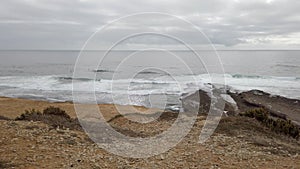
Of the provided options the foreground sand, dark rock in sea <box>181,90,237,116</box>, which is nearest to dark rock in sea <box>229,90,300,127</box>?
dark rock in sea <box>181,90,237,116</box>

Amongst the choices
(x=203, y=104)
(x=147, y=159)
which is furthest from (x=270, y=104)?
(x=147, y=159)

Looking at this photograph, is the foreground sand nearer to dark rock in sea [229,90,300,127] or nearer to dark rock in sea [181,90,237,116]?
dark rock in sea [181,90,237,116]

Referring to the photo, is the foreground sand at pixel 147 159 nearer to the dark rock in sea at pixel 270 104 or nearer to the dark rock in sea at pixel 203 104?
the dark rock in sea at pixel 203 104

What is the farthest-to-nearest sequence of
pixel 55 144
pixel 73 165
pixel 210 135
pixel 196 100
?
pixel 196 100, pixel 210 135, pixel 55 144, pixel 73 165

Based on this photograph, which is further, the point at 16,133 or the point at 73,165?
the point at 16,133

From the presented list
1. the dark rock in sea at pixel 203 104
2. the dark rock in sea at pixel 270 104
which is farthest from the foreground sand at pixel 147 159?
the dark rock in sea at pixel 270 104

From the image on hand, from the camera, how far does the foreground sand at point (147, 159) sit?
620cm

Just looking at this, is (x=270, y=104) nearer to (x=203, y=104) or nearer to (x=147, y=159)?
(x=203, y=104)

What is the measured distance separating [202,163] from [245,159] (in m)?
1.10

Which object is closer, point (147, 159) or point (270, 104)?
point (147, 159)

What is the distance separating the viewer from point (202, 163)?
6574mm

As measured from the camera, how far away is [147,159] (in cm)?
670

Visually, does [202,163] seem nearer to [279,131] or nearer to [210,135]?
[210,135]

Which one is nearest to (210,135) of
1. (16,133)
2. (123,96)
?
(16,133)
